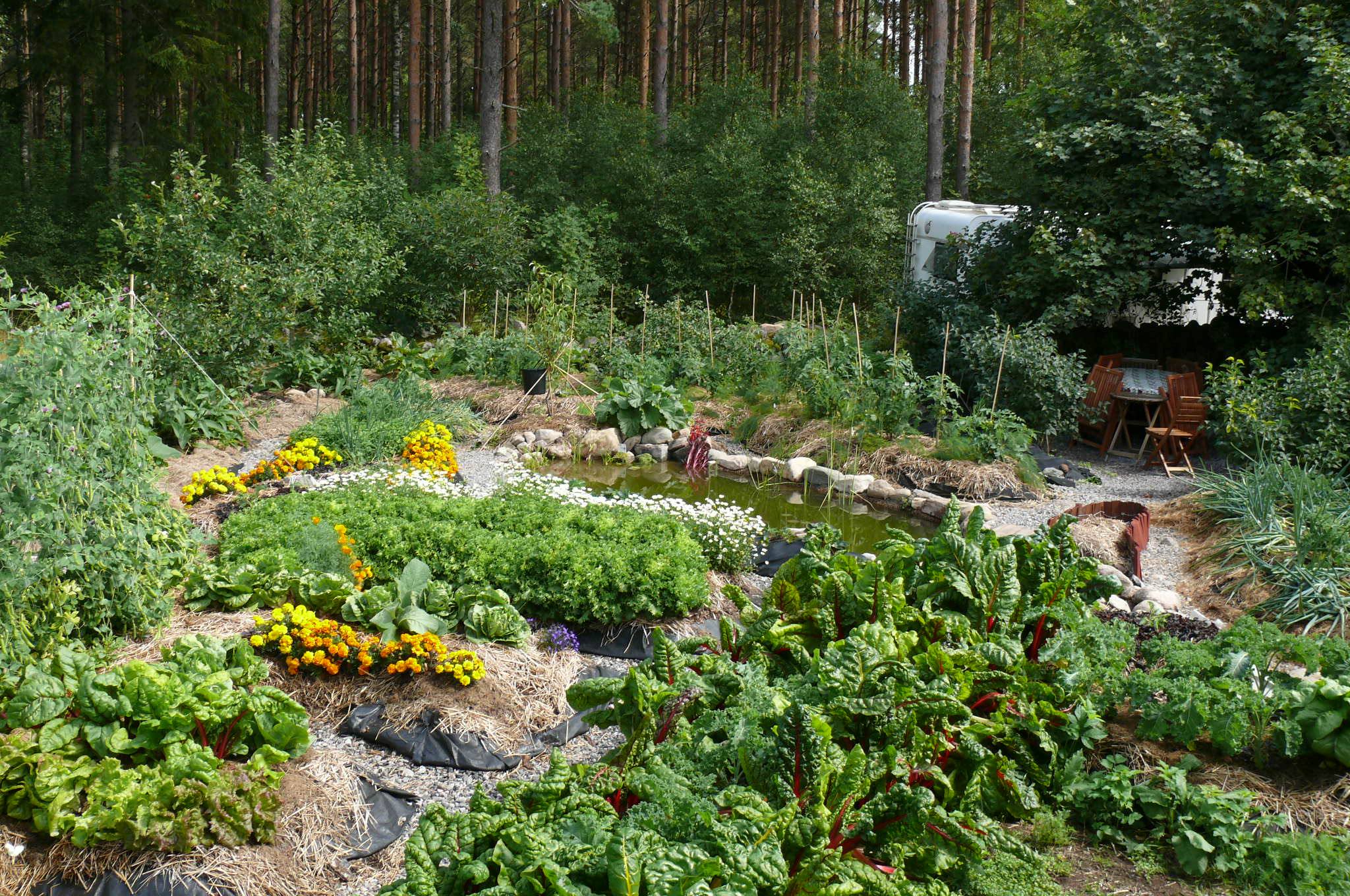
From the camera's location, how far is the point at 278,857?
340 centimetres

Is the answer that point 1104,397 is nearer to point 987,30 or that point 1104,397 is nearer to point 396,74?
point 987,30

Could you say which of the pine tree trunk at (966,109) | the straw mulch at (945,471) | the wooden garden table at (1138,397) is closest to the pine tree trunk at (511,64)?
the pine tree trunk at (966,109)

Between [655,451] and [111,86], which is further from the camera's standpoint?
[111,86]

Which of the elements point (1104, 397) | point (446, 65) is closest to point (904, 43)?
point (446, 65)

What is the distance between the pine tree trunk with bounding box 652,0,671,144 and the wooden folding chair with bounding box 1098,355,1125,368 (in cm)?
1205

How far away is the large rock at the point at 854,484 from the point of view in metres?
9.25

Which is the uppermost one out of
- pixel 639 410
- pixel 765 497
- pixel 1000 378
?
pixel 1000 378

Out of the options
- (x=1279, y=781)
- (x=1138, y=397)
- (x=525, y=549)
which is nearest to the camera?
(x=1279, y=781)

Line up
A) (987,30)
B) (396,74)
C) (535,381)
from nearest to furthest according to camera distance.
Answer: (535,381)
(987,30)
(396,74)

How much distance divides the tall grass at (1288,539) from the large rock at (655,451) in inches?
198

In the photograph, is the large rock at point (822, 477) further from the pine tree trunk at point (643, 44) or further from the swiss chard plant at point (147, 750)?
the pine tree trunk at point (643, 44)

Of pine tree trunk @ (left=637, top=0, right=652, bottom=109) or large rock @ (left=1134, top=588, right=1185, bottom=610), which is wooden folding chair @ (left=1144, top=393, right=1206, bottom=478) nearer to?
large rock @ (left=1134, top=588, right=1185, bottom=610)

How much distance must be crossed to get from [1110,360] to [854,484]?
3.83m

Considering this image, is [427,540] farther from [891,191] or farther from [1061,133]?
[891,191]
